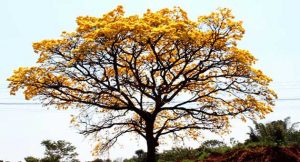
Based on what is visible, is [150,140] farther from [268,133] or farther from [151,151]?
[268,133]

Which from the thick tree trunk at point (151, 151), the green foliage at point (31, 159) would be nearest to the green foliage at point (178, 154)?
the thick tree trunk at point (151, 151)

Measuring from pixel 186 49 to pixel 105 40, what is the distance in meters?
4.35

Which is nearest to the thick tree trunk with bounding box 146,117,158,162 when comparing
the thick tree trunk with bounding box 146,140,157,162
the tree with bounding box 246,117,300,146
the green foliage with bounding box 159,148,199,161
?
the thick tree trunk with bounding box 146,140,157,162

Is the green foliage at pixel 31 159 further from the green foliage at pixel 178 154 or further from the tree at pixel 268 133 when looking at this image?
the tree at pixel 268 133

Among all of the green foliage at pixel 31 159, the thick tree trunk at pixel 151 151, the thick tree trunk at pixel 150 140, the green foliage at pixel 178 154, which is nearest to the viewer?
the thick tree trunk at pixel 151 151

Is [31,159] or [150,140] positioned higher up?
[150,140]

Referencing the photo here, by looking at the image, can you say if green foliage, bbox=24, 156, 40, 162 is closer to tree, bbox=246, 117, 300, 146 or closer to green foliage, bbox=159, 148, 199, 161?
green foliage, bbox=159, 148, 199, 161

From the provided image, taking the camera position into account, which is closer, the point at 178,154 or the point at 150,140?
the point at 150,140

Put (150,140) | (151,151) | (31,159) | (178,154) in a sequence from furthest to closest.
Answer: (31,159)
(178,154)
(150,140)
(151,151)

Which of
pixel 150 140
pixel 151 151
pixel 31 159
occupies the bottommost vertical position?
pixel 151 151

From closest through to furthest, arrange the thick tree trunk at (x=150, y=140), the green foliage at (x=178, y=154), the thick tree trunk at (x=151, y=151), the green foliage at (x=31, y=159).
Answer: the thick tree trunk at (x=151, y=151) < the thick tree trunk at (x=150, y=140) < the green foliage at (x=178, y=154) < the green foliage at (x=31, y=159)

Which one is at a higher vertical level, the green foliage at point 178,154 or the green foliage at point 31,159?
the green foliage at point 31,159

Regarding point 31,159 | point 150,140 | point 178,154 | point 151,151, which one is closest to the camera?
point 151,151

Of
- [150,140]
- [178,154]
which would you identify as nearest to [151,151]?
[150,140]
